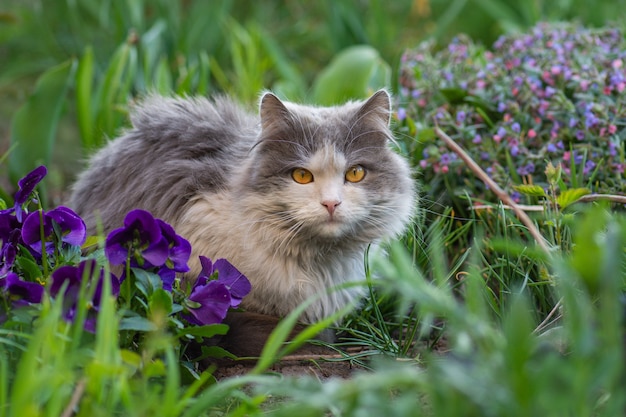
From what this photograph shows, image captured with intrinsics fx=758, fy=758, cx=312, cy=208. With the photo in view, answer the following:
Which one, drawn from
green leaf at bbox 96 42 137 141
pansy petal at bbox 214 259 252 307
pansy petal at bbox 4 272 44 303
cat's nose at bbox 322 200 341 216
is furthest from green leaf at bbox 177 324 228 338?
green leaf at bbox 96 42 137 141

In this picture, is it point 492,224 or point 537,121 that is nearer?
point 492,224

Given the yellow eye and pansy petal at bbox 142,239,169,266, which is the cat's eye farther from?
pansy petal at bbox 142,239,169,266

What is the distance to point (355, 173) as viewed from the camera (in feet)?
7.58

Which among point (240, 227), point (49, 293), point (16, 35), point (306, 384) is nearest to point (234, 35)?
point (16, 35)

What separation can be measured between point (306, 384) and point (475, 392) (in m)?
0.29

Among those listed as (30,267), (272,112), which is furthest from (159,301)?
(272,112)

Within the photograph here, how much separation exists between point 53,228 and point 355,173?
885 mm

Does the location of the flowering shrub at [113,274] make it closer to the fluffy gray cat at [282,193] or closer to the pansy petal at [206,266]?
the pansy petal at [206,266]

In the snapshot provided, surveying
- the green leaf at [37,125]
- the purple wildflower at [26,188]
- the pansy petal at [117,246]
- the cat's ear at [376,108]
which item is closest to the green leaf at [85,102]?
the green leaf at [37,125]

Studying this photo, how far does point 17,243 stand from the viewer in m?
2.09

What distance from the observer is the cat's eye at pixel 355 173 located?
2.30 meters

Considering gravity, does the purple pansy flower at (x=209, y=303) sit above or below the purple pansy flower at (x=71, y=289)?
below

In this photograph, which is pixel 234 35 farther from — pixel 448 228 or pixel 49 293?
pixel 49 293

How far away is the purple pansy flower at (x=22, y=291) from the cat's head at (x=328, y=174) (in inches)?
27.8
